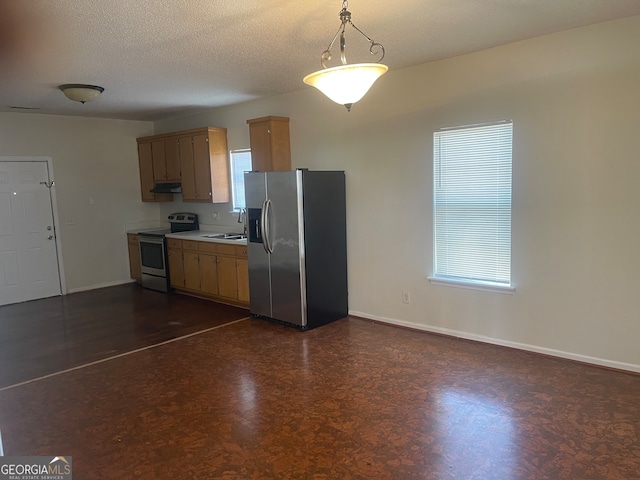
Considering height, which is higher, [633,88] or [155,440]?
[633,88]

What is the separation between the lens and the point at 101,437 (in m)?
2.79

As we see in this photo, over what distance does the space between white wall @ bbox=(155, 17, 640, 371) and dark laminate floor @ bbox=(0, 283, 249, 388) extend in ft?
7.09

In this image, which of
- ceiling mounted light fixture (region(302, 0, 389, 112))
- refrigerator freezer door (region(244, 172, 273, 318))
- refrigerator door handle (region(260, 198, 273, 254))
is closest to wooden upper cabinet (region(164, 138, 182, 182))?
refrigerator freezer door (region(244, 172, 273, 318))

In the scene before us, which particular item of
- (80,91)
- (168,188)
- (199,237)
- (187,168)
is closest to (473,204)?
(199,237)

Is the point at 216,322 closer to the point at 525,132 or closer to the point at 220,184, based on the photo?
the point at 220,184

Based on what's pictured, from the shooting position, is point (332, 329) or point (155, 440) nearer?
point (155, 440)

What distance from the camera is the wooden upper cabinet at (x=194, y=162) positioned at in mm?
6199

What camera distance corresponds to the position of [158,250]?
663 centimetres

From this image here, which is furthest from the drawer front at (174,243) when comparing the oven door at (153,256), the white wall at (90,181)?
the white wall at (90,181)

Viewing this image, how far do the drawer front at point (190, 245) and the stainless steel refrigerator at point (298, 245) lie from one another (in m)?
1.32

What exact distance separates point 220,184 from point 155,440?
4.09 meters

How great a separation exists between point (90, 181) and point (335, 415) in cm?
561

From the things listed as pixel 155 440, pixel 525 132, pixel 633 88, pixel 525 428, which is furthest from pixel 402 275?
pixel 155 440

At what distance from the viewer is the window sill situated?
393cm
